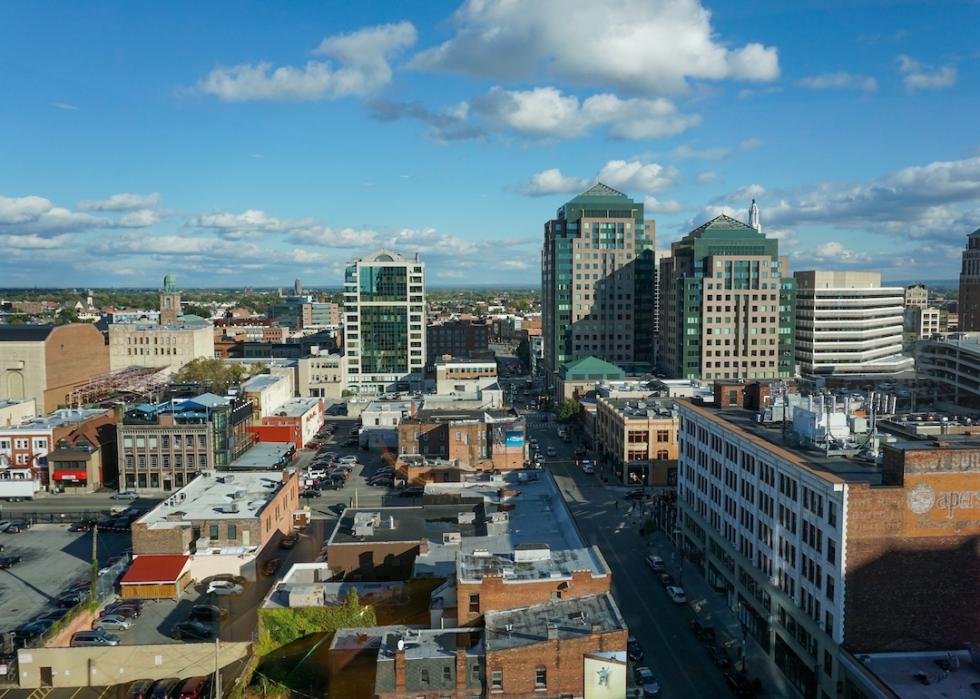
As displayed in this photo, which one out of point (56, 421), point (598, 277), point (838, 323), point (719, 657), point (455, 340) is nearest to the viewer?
point (719, 657)

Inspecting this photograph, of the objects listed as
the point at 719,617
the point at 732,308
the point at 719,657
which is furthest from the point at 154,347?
the point at 719,657

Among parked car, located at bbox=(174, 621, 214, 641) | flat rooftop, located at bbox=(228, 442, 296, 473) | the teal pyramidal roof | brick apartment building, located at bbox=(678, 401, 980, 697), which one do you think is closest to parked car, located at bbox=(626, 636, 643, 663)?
brick apartment building, located at bbox=(678, 401, 980, 697)

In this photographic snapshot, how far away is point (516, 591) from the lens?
1395 inches

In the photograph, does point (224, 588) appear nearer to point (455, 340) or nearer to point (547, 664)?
point (547, 664)

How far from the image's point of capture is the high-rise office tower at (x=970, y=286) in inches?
6580

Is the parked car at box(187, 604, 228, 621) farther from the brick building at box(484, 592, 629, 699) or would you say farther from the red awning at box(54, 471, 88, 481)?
the red awning at box(54, 471, 88, 481)

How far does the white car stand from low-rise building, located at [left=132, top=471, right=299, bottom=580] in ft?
3.93

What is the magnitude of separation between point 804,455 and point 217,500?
4056 centimetres

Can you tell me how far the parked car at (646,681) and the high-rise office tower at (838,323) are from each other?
10908cm

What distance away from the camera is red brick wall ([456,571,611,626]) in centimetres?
3500

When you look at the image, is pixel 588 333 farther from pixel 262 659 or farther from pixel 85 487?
pixel 262 659

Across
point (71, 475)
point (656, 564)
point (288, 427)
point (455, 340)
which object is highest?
point (455, 340)

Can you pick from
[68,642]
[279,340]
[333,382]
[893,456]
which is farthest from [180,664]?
[279,340]

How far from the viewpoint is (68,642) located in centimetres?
4362
